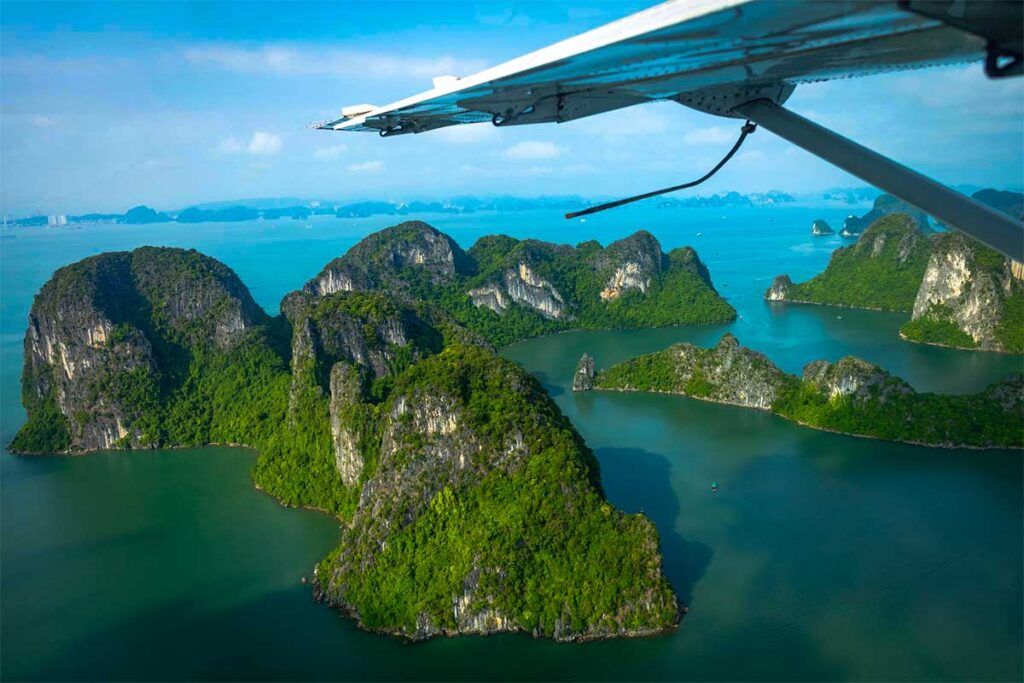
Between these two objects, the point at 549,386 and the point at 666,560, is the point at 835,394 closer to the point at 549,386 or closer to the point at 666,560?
the point at 549,386

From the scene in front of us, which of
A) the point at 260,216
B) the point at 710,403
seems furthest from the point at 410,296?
the point at 260,216

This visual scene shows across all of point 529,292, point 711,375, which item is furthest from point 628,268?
point 711,375

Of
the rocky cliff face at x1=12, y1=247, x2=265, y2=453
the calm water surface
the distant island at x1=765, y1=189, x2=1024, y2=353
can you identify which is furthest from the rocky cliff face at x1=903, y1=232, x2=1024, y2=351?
the rocky cliff face at x1=12, y1=247, x2=265, y2=453

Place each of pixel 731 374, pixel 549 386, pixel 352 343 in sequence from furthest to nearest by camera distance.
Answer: pixel 549 386 < pixel 731 374 < pixel 352 343

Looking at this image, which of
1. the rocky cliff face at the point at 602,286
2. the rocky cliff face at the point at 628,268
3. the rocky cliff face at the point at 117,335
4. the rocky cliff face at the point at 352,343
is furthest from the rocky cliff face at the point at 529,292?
the rocky cliff face at the point at 352,343

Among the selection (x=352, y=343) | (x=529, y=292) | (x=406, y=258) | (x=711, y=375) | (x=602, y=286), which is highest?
(x=406, y=258)

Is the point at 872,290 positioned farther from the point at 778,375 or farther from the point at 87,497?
the point at 87,497

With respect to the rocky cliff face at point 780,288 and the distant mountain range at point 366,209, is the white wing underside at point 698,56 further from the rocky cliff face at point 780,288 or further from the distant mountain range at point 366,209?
the distant mountain range at point 366,209
